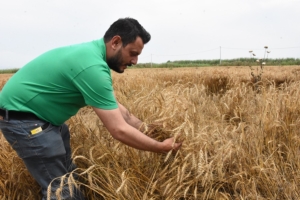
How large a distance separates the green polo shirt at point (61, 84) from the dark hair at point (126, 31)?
9 centimetres

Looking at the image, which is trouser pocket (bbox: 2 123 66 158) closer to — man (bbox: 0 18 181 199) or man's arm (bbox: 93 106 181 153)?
man (bbox: 0 18 181 199)

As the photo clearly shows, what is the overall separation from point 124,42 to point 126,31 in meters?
0.07

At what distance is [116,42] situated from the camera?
2154mm

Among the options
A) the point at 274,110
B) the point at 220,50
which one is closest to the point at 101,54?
the point at 274,110

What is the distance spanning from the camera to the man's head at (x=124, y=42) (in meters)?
2.13

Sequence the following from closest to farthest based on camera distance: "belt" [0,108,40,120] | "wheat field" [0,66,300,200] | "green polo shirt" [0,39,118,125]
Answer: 1. "green polo shirt" [0,39,118,125]
2. "wheat field" [0,66,300,200]
3. "belt" [0,108,40,120]

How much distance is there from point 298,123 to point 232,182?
3.56ft

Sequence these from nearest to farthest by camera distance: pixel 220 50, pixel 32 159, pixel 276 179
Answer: pixel 276 179
pixel 32 159
pixel 220 50

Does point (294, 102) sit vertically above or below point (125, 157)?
above

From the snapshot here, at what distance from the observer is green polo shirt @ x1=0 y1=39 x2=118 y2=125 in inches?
75.6

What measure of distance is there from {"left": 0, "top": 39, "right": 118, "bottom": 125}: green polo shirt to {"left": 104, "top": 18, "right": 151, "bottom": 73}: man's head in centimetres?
6

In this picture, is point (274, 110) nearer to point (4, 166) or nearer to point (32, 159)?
point (32, 159)

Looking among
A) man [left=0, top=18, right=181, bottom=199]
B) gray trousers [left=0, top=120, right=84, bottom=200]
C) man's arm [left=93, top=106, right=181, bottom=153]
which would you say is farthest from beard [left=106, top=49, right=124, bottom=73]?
gray trousers [left=0, top=120, right=84, bottom=200]

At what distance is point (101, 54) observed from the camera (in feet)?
6.88
